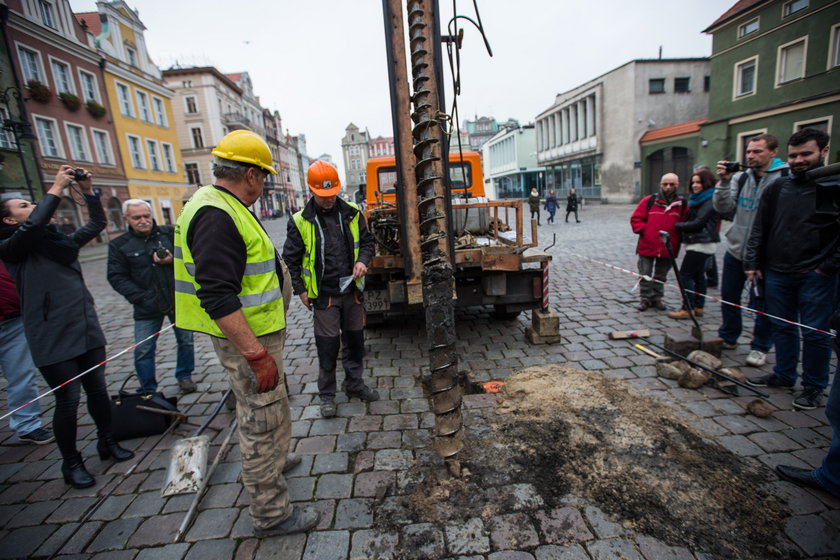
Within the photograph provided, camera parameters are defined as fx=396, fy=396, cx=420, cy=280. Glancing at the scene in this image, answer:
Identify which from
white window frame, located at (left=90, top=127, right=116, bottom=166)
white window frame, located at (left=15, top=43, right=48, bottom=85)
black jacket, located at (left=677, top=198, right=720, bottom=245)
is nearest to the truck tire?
black jacket, located at (left=677, top=198, right=720, bottom=245)

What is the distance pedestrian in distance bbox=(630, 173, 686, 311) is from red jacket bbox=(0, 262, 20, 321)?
6.77 meters

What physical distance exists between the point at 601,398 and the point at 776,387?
1.57 metres

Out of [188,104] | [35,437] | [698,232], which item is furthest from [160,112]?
[698,232]

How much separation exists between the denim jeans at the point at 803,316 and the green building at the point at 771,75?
53.1ft

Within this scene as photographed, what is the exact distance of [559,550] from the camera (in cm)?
202

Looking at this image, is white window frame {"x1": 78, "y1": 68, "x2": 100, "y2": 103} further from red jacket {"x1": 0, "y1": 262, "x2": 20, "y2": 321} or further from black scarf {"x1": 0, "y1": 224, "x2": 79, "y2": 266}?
black scarf {"x1": 0, "y1": 224, "x2": 79, "y2": 266}

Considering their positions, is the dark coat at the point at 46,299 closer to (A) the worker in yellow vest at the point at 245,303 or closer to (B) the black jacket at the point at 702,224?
(A) the worker in yellow vest at the point at 245,303

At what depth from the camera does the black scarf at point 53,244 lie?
8.96 ft

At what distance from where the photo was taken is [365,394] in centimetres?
366


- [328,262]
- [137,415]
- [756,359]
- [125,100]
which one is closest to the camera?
[137,415]

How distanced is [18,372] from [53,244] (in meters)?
1.39

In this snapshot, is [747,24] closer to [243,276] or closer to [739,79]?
[739,79]

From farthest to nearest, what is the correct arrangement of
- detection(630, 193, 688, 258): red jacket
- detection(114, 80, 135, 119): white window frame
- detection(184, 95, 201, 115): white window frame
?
detection(184, 95, 201, 115): white window frame, detection(114, 80, 135, 119): white window frame, detection(630, 193, 688, 258): red jacket

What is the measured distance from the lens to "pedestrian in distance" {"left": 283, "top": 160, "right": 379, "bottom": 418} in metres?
3.31
